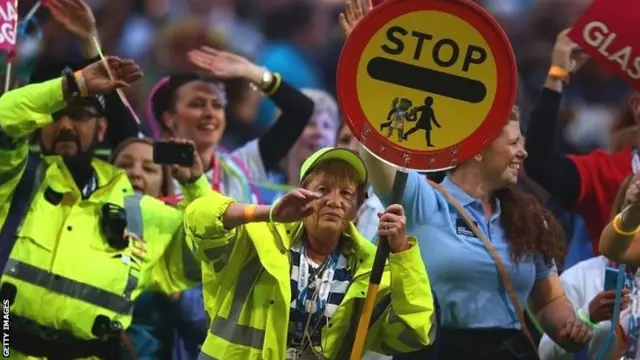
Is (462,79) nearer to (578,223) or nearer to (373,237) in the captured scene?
(373,237)

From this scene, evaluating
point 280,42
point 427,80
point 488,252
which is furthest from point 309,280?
point 280,42

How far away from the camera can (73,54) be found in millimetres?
10359

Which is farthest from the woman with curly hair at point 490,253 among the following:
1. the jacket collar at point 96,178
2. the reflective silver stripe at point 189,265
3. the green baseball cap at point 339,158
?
the jacket collar at point 96,178

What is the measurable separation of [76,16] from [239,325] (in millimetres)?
1857

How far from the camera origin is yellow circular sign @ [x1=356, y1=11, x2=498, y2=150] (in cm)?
546

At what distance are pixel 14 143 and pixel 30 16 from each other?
1223mm

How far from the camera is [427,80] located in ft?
17.9

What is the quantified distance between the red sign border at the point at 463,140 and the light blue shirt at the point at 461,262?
0.77 m

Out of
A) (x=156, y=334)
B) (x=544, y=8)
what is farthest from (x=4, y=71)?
(x=544, y=8)

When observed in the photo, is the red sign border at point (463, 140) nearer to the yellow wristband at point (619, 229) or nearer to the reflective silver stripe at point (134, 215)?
the yellow wristband at point (619, 229)

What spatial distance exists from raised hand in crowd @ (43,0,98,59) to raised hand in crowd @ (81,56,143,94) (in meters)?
→ 0.74

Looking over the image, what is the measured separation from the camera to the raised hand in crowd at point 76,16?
6.87 m

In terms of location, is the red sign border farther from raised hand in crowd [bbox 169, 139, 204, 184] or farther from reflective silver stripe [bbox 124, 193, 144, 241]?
reflective silver stripe [bbox 124, 193, 144, 241]

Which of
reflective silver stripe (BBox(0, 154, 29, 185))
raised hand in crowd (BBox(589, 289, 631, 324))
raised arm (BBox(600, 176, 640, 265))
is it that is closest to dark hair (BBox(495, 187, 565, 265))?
raised hand in crowd (BBox(589, 289, 631, 324))
